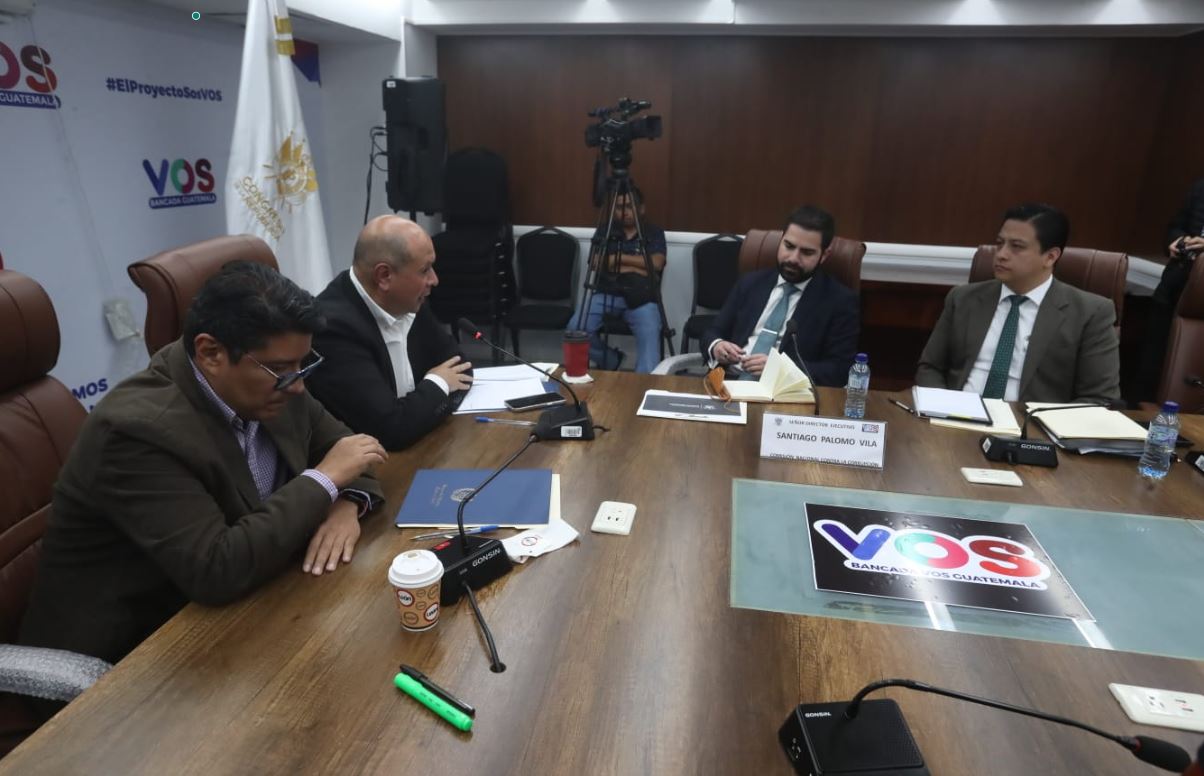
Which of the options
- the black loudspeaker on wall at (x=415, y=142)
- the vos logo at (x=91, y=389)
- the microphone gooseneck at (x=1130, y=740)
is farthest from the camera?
the black loudspeaker on wall at (x=415, y=142)

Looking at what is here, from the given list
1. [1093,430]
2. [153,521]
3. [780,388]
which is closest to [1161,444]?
[1093,430]

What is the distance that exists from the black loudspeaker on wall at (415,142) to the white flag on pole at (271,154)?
2.08ft

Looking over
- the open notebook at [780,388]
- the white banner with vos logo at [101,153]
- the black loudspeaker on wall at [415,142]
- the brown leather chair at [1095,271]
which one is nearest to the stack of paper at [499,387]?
the open notebook at [780,388]

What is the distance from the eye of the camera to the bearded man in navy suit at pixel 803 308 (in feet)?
8.96

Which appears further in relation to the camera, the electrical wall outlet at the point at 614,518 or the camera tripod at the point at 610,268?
the camera tripod at the point at 610,268

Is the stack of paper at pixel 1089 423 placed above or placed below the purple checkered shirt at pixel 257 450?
below

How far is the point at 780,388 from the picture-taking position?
2125 mm

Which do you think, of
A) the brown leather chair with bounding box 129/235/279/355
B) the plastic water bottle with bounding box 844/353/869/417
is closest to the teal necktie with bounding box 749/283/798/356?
the plastic water bottle with bounding box 844/353/869/417

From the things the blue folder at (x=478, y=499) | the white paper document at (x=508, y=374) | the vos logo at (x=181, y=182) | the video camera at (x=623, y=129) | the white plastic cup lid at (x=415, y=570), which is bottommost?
the blue folder at (x=478, y=499)

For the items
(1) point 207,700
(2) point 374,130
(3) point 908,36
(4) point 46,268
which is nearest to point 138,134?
(4) point 46,268

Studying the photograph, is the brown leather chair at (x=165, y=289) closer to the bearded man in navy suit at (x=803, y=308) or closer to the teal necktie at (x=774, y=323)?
the bearded man in navy suit at (x=803, y=308)

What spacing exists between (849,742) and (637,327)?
333 cm

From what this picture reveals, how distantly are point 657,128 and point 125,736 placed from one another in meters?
3.10

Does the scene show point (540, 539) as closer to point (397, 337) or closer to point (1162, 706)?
point (1162, 706)
